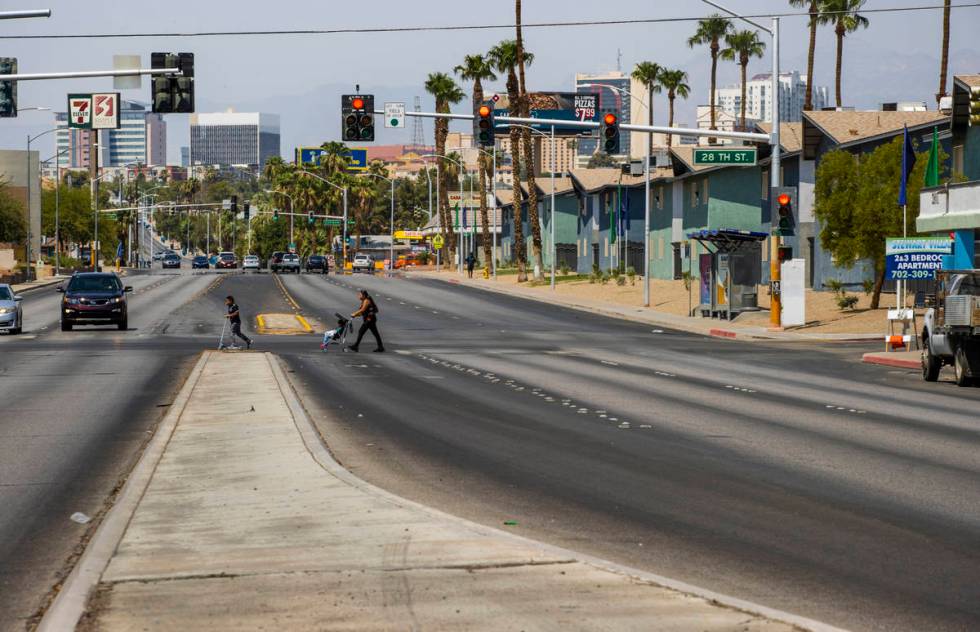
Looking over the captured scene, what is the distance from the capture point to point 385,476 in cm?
1395

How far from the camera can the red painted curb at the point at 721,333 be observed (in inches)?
1788

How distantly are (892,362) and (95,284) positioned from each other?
26568mm

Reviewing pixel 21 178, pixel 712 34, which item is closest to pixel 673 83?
pixel 712 34

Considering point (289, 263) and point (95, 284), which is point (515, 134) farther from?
point (95, 284)

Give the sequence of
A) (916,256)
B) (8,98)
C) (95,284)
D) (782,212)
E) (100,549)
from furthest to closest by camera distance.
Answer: (95,284), (782,212), (916,256), (8,98), (100,549)

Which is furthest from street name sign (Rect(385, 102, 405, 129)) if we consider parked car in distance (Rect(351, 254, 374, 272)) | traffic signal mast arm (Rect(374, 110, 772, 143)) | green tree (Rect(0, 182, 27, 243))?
parked car in distance (Rect(351, 254, 374, 272))

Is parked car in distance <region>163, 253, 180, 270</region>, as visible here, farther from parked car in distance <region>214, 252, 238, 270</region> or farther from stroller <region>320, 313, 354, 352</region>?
stroller <region>320, 313, 354, 352</region>

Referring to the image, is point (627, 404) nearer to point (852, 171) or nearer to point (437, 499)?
point (437, 499)

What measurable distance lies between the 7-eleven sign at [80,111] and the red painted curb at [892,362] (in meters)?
24.7

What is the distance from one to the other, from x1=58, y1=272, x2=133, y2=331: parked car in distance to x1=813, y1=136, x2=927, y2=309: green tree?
24303 millimetres

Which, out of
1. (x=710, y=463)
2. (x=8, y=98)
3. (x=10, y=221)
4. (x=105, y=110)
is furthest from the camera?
(x=10, y=221)

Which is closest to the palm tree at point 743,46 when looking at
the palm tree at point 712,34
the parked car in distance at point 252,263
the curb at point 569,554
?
the palm tree at point 712,34

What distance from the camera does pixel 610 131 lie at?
38.6 meters

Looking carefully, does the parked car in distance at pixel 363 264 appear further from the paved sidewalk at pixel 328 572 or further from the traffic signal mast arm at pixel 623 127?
the paved sidewalk at pixel 328 572
